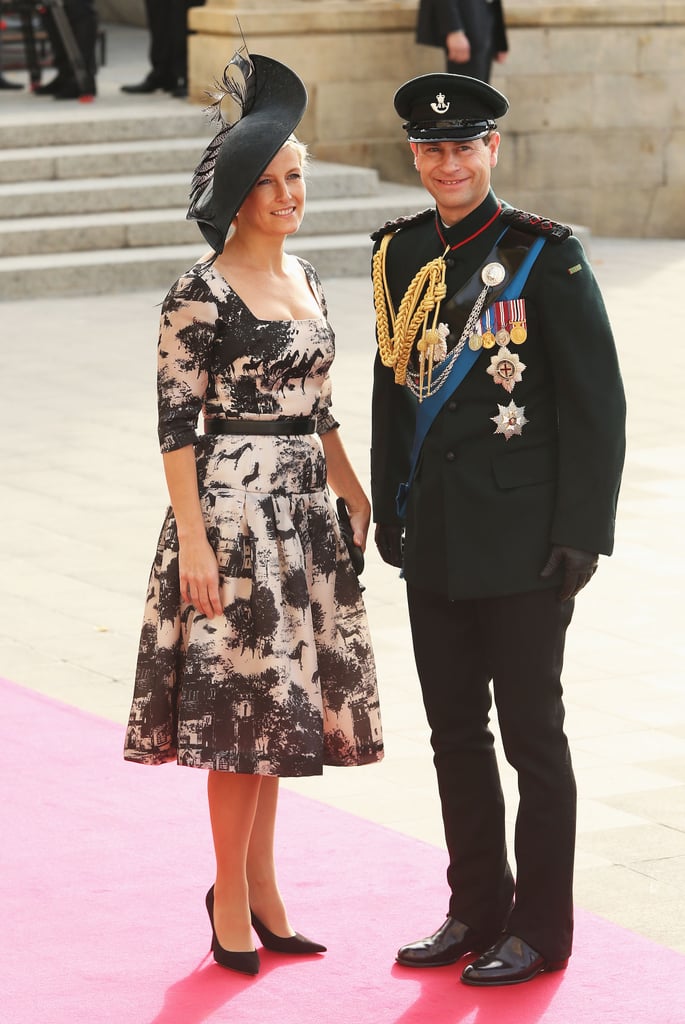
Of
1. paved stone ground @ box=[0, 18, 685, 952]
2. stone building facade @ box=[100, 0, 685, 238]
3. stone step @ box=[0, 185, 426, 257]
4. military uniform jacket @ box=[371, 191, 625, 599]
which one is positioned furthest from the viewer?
stone building facade @ box=[100, 0, 685, 238]

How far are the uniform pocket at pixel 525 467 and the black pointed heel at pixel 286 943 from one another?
113 centimetres

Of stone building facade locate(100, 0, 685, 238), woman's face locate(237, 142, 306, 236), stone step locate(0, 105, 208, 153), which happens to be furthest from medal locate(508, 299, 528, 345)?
stone building facade locate(100, 0, 685, 238)

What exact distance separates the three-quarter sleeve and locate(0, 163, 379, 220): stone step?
11030 millimetres

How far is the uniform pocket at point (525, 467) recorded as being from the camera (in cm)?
421

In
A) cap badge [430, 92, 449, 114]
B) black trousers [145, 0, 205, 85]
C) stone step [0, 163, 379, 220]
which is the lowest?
stone step [0, 163, 379, 220]

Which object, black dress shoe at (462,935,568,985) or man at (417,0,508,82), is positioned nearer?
black dress shoe at (462,935,568,985)

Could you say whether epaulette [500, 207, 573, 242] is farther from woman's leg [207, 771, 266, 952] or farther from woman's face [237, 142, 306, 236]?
woman's leg [207, 771, 266, 952]

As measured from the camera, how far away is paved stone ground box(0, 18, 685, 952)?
17.6ft

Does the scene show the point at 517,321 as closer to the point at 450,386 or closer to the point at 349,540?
the point at 450,386

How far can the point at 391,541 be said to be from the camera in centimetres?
452

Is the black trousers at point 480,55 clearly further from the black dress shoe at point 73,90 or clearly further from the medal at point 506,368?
the medal at point 506,368

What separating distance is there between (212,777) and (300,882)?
2.15 feet

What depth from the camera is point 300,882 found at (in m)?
4.92

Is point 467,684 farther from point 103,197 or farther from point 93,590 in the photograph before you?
point 103,197
